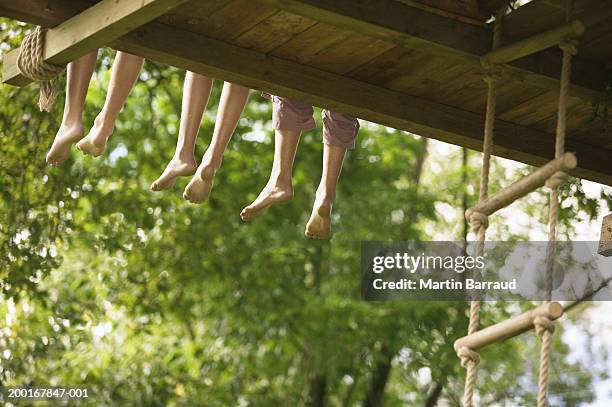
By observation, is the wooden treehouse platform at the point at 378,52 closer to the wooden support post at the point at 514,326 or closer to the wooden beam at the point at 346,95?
the wooden beam at the point at 346,95

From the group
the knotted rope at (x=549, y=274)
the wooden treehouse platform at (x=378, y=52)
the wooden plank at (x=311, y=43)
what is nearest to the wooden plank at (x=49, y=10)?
the wooden treehouse platform at (x=378, y=52)

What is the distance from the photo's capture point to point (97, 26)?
2.88m

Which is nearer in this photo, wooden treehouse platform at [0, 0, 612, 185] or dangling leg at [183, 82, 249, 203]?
wooden treehouse platform at [0, 0, 612, 185]

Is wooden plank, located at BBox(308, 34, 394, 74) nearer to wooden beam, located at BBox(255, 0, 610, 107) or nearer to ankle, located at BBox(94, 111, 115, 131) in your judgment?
wooden beam, located at BBox(255, 0, 610, 107)

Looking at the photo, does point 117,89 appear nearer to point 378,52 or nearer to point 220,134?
point 220,134

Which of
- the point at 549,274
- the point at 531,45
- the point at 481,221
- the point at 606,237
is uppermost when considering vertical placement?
the point at 531,45

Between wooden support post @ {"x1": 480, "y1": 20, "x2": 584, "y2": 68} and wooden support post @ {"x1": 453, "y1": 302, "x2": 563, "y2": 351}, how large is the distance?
0.65 meters

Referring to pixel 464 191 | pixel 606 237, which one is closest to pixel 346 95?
pixel 606 237

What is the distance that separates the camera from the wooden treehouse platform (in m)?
2.92

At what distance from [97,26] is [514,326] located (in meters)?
1.20

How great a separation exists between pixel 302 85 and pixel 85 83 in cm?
73

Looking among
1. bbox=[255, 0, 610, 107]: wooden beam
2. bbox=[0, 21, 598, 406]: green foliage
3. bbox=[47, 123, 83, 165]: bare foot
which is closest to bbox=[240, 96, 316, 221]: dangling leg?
bbox=[47, 123, 83, 165]: bare foot

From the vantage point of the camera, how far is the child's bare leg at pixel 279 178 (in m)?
3.80

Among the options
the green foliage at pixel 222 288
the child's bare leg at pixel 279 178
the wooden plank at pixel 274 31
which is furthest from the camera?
the green foliage at pixel 222 288
